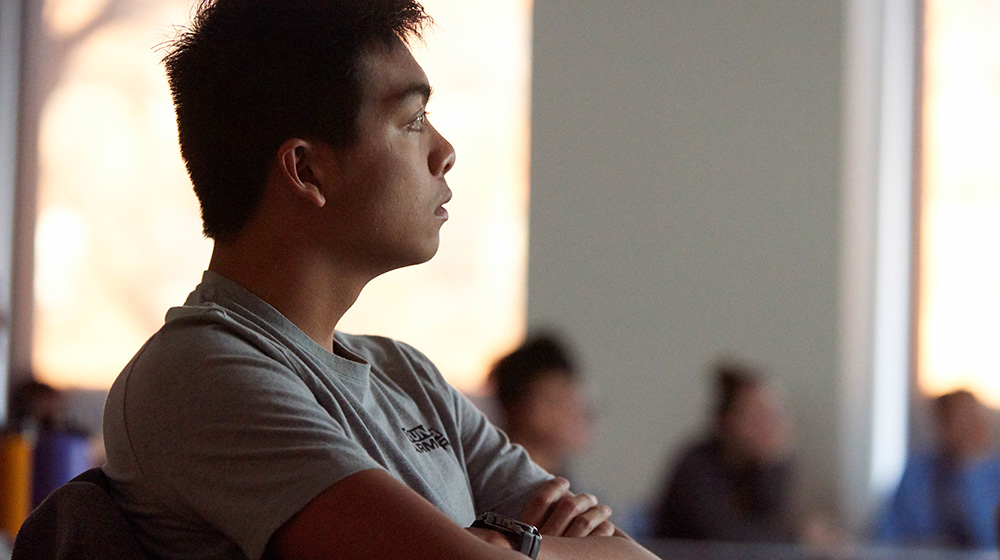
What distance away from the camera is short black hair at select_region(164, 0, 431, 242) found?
3.18ft

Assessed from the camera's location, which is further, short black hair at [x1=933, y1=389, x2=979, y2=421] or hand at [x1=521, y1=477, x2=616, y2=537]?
short black hair at [x1=933, y1=389, x2=979, y2=421]

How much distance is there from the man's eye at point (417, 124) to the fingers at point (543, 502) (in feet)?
1.44

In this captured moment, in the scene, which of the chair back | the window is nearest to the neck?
the chair back

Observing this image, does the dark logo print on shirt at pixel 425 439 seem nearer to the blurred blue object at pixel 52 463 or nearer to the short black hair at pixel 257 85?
the short black hair at pixel 257 85

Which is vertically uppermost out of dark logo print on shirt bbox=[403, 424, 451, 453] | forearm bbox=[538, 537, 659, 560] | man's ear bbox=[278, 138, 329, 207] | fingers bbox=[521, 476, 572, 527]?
man's ear bbox=[278, 138, 329, 207]

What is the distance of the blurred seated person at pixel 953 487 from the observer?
3.76 meters

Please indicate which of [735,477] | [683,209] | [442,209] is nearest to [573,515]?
[442,209]

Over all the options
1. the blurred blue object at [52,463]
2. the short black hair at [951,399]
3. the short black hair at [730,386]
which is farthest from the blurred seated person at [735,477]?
the blurred blue object at [52,463]

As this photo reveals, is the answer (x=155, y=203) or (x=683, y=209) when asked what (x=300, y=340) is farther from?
(x=155, y=203)

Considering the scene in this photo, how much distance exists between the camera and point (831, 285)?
4.27m

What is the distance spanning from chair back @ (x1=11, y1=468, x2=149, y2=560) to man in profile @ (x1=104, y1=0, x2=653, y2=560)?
0.02m

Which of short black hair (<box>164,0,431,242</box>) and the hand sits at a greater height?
short black hair (<box>164,0,431,242</box>)

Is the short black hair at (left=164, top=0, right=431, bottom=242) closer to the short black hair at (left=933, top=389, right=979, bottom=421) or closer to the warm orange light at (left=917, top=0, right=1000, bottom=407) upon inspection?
the short black hair at (left=933, top=389, right=979, bottom=421)

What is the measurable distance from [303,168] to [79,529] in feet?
1.28
